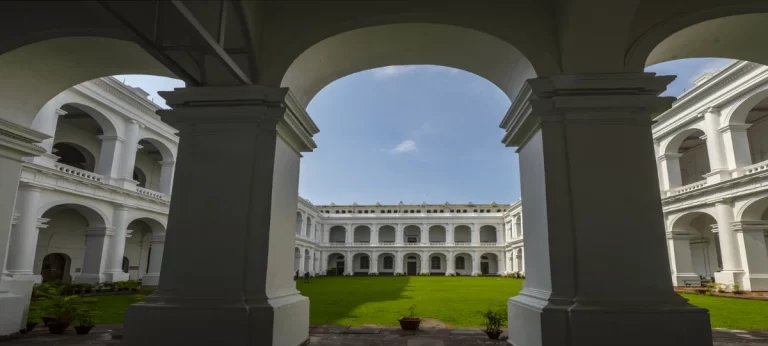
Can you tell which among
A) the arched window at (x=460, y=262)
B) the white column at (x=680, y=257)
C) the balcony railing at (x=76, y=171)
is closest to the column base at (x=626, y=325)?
the balcony railing at (x=76, y=171)

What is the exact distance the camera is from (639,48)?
443cm

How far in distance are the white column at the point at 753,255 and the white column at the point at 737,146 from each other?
223 cm

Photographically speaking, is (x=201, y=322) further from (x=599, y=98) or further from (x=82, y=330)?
(x=599, y=98)

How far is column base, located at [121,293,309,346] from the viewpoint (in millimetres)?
3990

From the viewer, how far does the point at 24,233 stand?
13805 mm

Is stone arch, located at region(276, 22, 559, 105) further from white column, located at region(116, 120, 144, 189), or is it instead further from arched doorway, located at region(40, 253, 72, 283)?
arched doorway, located at region(40, 253, 72, 283)

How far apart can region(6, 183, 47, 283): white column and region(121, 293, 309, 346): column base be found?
1293 centimetres

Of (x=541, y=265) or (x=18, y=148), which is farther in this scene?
(x=18, y=148)

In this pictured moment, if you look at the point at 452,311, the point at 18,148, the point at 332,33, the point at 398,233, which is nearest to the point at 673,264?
the point at 452,311

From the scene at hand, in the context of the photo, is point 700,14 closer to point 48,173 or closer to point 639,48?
point 639,48

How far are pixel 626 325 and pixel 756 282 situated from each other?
16783mm

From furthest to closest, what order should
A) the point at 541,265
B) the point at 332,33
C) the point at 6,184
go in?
the point at 6,184
the point at 332,33
the point at 541,265

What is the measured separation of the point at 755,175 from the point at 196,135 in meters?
18.2

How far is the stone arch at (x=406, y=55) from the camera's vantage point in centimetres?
471
